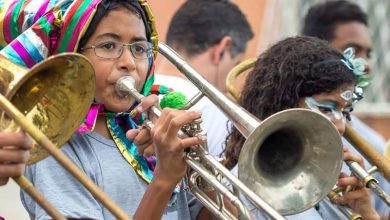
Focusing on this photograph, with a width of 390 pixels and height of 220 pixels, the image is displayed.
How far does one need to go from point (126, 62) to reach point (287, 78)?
645 millimetres

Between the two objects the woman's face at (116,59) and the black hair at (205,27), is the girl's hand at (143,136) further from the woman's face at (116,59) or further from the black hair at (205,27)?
the black hair at (205,27)

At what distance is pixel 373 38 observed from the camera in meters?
8.94

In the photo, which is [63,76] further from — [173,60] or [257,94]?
[257,94]

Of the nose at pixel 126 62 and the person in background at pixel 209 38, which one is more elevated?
the nose at pixel 126 62

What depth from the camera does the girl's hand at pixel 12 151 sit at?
3.16 metres

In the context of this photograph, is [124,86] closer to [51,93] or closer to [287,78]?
[51,93]

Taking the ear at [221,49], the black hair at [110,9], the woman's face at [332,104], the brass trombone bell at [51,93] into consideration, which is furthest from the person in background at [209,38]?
the brass trombone bell at [51,93]

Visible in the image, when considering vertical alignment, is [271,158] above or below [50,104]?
below

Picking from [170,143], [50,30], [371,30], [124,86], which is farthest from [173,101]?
[371,30]

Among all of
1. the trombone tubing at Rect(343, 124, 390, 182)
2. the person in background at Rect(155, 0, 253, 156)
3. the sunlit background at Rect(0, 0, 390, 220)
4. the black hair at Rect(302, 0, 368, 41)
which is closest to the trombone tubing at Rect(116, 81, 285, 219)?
the trombone tubing at Rect(343, 124, 390, 182)

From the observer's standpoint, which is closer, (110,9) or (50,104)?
(50,104)

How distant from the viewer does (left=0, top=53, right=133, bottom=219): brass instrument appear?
3.15 metres

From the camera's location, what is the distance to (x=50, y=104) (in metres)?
3.44

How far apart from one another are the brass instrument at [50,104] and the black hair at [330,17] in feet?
9.41
